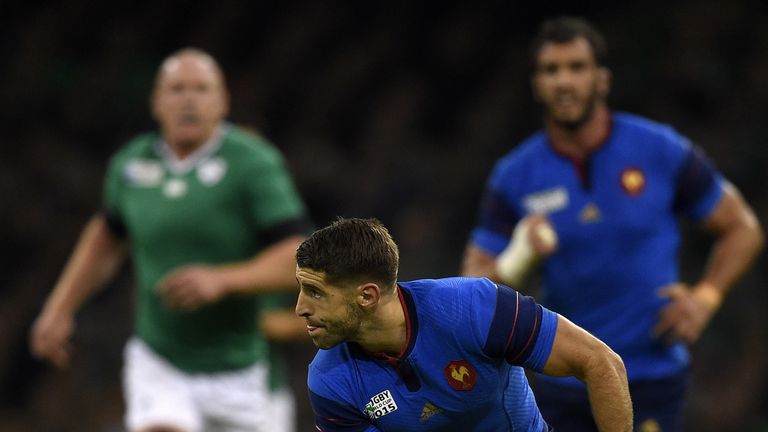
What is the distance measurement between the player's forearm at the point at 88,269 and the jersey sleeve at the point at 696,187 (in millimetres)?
2380

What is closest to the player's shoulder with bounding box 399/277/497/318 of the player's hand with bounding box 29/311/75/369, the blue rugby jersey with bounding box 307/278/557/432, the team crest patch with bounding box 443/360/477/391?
the blue rugby jersey with bounding box 307/278/557/432

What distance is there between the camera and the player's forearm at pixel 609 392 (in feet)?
11.2

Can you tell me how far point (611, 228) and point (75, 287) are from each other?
228 cm

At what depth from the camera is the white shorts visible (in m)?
5.52

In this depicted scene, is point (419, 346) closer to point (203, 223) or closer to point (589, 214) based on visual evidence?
point (589, 214)

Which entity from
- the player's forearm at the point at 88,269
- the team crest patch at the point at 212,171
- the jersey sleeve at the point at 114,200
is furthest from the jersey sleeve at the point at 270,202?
the player's forearm at the point at 88,269

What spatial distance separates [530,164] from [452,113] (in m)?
5.46

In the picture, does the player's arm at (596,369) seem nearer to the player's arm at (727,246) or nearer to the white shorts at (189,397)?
the player's arm at (727,246)

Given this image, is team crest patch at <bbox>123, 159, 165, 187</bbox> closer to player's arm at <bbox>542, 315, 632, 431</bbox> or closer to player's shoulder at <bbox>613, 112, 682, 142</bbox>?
player's shoulder at <bbox>613, 112, 682, 142</bbox>

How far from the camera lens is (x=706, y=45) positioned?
983cm

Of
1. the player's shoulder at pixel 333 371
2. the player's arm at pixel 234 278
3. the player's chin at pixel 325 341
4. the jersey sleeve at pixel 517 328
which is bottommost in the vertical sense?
the player's arm at pixel 234 278

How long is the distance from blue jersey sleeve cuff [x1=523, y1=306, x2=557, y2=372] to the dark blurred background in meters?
5.74

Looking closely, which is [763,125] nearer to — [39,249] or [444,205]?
[444,205]

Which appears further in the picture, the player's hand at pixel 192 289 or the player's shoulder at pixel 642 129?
the player's hand at pixel 192 289
